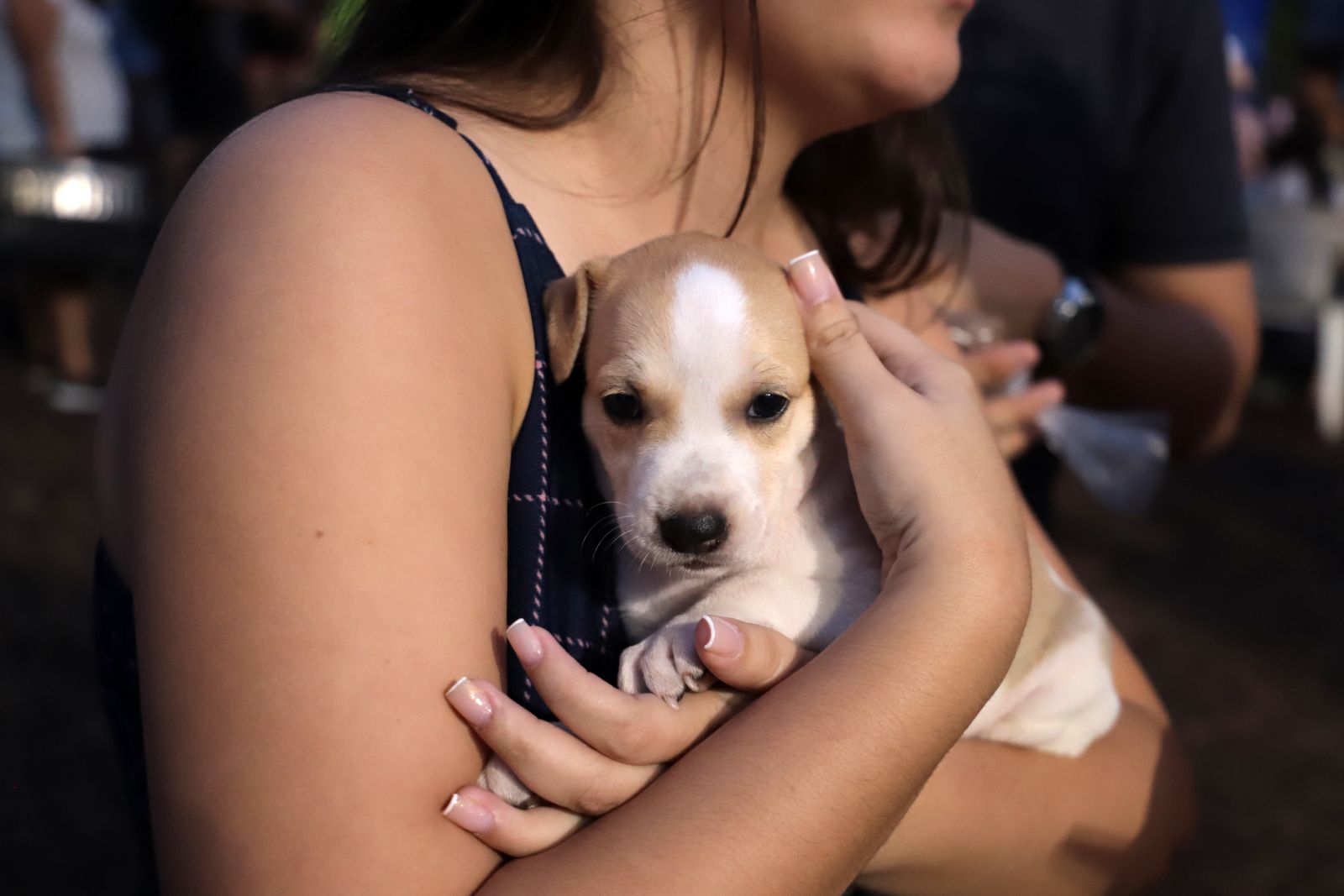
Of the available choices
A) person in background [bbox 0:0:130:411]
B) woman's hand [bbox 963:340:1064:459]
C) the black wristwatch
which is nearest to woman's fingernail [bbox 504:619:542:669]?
woman's hand [bbox 963:340:1064:459]

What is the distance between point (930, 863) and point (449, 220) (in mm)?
939

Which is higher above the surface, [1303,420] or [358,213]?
[358,213]

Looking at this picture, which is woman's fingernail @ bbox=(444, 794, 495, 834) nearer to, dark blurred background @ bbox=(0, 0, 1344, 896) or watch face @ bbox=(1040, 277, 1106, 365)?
dark blurred background @ bbox=(0, 0, 1344, 896)

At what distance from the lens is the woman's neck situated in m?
1.48

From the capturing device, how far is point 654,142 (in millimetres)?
1578

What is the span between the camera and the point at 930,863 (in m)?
1.38

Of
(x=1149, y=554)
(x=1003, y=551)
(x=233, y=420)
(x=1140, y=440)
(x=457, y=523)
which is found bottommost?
(x=1149, y=554)

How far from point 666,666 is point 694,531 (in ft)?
0.68

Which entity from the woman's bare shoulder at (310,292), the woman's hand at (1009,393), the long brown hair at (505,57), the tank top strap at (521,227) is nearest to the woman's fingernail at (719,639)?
the woman's bare shoulder at (310,292)

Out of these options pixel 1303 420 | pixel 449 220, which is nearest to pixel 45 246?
pixel 449 220

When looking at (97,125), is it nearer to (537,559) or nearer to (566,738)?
(537,559)

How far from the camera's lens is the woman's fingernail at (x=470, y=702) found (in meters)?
1.00

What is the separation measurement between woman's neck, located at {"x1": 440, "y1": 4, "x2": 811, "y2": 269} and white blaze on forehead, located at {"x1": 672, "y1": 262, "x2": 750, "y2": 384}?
0.16 meters

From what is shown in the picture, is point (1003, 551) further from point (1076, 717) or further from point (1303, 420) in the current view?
point (1303, 420)
